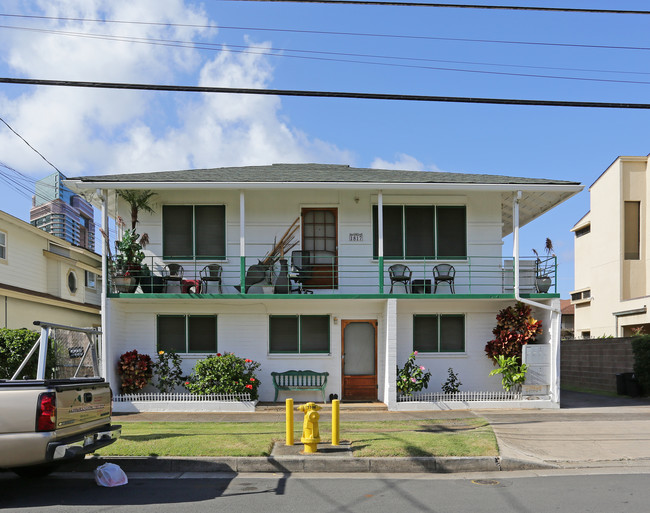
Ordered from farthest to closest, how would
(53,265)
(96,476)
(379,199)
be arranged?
(53,265) < (379,199) < (96,476)

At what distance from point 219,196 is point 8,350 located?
6579 mm

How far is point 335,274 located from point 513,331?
16.3 ft

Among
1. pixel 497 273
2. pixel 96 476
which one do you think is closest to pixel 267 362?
pixel 497 273

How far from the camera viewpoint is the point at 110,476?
845 cm

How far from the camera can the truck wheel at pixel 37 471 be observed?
8617 mm

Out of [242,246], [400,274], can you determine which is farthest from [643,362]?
[242,246]

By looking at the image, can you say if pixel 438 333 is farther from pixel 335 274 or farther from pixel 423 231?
pixel 335 274

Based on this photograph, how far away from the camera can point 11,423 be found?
23.1ft

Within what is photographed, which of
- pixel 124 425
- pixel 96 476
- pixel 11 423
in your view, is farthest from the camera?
pixel 124 425

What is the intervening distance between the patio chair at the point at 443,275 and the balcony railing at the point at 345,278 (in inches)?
2.8

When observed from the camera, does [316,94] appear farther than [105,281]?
No

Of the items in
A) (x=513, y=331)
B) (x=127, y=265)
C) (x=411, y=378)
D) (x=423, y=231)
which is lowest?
(x=411, y=378)

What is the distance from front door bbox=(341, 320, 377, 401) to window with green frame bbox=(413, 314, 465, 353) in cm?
121

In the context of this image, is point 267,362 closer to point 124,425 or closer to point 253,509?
point 124,425
